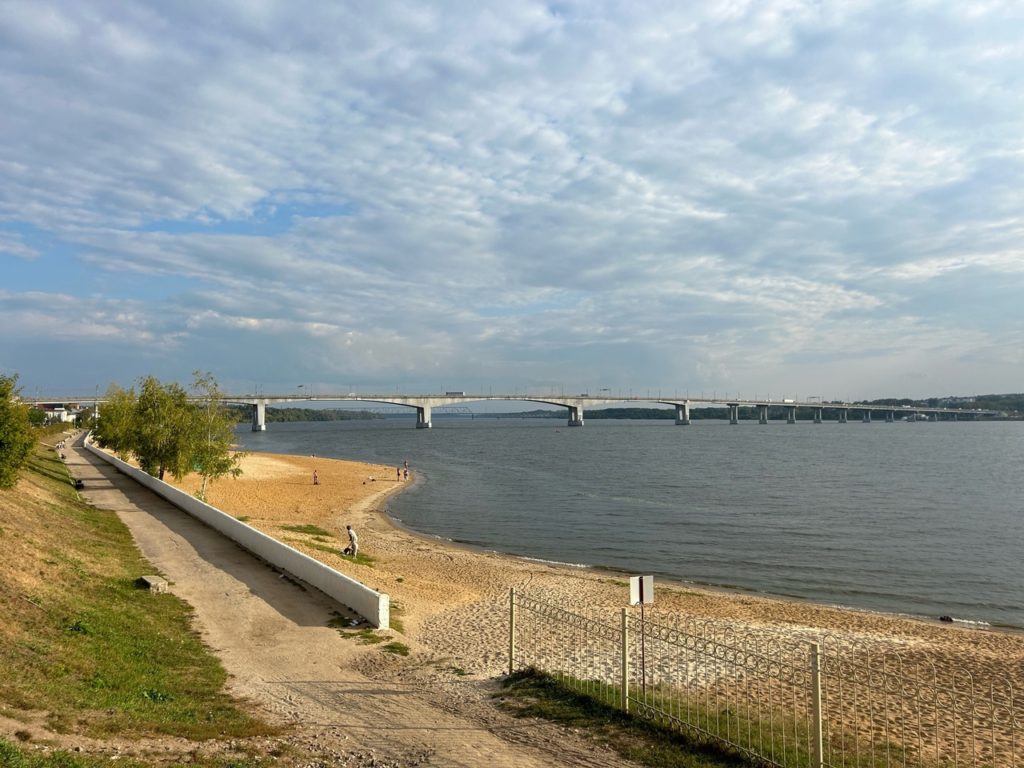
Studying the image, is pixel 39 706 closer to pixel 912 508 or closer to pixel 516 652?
pixel 516 652

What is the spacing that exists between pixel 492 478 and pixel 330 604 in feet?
167

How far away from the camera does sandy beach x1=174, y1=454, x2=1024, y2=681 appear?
55.8 ft

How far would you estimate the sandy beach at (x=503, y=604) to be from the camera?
17000 mm

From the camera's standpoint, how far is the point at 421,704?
10688 millimetres

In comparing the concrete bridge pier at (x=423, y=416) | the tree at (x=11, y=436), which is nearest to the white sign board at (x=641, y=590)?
the tree at (x=11, y=436)

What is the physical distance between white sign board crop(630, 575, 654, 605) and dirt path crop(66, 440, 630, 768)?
2.64m

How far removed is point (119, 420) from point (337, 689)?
36.7 metres

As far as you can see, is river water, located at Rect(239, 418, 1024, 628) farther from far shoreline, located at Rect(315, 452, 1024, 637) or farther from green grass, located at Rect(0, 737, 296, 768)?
green grass, located at Rect(0, 737, 296, 768)

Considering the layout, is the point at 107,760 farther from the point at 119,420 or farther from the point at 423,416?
the point at 423,416

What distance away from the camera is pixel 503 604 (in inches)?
832

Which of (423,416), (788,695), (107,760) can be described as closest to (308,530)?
(788,695)

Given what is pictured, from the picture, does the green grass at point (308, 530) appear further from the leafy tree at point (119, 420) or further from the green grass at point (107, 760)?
the green grass at point (107, 760)

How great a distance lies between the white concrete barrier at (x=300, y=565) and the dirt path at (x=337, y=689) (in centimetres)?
39

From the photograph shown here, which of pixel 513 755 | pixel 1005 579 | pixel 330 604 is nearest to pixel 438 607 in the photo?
pixel 330 604
